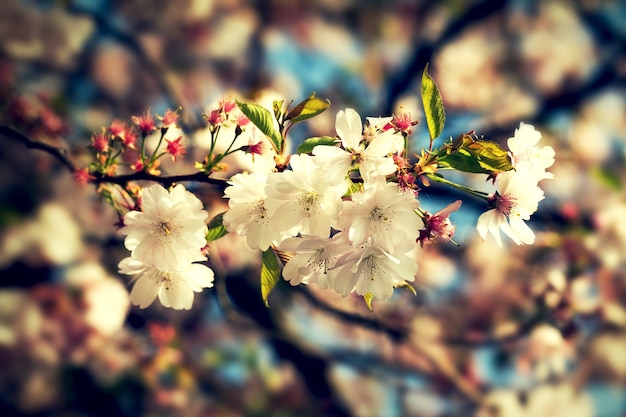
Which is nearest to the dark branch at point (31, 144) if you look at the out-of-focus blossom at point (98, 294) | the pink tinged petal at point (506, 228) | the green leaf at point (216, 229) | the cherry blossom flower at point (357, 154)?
the green leaf at point (216, 229)

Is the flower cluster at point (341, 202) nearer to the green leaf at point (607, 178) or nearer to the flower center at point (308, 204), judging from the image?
the flower center at point (308, 204)

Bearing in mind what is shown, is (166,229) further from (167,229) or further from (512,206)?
(512,206)

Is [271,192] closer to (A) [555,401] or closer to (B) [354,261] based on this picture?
(B) [354,261]

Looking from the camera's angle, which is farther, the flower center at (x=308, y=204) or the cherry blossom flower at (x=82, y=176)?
the cherry blossom flower at (x=82, y=176)

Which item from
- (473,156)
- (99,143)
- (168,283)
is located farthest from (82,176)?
(473,156)

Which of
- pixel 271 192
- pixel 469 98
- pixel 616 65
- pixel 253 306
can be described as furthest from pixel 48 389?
pixel 616 65

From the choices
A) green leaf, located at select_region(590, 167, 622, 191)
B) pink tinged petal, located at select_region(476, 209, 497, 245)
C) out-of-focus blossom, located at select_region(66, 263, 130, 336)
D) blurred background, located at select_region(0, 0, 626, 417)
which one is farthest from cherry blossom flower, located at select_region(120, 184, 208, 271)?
green leaf, located at select_region(590, 167, 622, 191)
